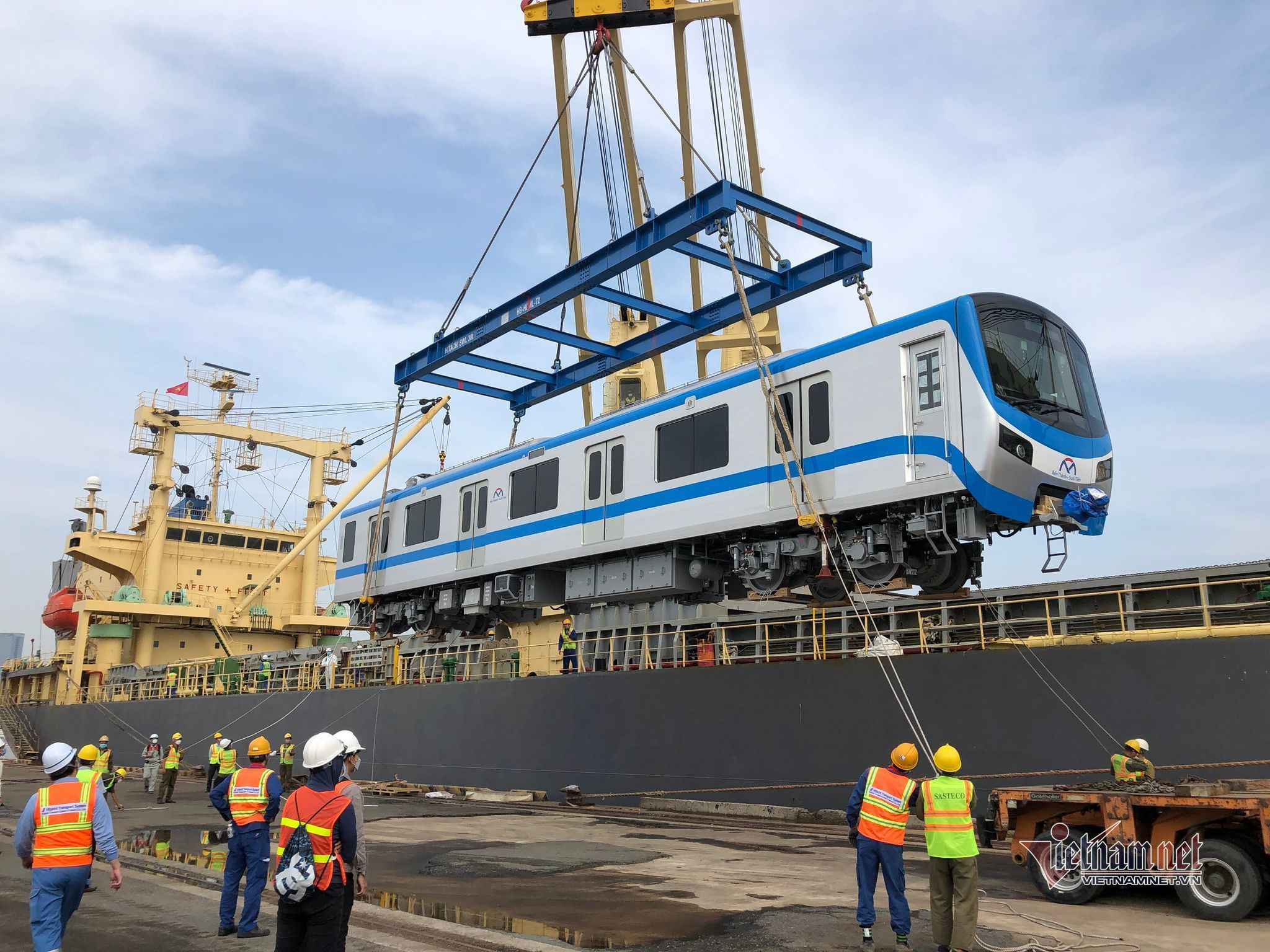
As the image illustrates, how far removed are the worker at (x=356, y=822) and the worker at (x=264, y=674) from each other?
2044cm

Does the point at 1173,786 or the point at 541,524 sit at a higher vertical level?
the point at 541,524

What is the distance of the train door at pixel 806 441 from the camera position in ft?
40.5

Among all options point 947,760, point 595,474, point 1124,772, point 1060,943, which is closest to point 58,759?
point 947,760

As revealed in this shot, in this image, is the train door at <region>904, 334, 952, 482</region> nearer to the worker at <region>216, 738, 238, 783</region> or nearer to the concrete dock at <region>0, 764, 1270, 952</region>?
the concrete dock at <region>0, 764, 1270, 952</region>

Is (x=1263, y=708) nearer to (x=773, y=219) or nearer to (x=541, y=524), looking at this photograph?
(x=773, y=219)

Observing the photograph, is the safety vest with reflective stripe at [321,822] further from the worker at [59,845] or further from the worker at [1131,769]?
the worker at [1131,769]

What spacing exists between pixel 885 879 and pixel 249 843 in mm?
4287

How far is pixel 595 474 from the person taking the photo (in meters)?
16.0

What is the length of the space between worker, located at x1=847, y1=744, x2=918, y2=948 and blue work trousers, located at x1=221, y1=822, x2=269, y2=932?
12.9 feet

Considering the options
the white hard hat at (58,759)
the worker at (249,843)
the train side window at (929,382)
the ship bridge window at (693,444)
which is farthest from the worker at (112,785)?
the train side window at (929,382)

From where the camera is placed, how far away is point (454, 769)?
18281mm

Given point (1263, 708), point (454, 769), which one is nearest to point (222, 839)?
point (454, 769)

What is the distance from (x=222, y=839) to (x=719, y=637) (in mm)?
7103

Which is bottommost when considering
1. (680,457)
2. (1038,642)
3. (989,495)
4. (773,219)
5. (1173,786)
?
(1173,786)
